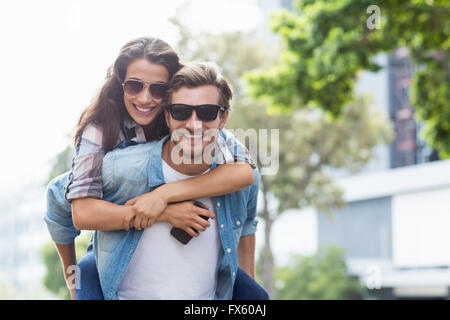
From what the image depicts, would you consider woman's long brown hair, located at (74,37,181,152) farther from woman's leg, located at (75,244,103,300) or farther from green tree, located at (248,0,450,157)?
green tree, located at (248,0,450,157)


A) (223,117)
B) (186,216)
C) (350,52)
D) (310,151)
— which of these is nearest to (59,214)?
(186,216)

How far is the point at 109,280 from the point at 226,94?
84 cm

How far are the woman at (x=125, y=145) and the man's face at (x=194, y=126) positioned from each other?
8 cm

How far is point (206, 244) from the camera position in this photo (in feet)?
7.69

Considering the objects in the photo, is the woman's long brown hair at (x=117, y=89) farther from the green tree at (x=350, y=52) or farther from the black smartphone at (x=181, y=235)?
the green tree at (x=350, y=52)

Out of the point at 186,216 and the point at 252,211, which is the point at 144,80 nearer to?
the point at 186,216

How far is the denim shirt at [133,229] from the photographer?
2.23 meters

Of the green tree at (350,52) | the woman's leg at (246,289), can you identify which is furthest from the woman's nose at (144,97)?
the green tree at (350,52)

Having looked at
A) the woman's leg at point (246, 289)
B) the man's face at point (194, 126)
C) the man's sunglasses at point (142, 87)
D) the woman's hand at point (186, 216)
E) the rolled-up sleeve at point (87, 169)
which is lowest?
the woman's leg at point (246, 289)

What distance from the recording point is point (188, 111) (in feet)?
7.41

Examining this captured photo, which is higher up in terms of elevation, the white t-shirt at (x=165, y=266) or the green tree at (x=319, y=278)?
the white t-shirt at (x=165, y=266)

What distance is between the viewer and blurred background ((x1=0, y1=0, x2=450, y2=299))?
307 cm

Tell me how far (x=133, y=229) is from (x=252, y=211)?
51cm
